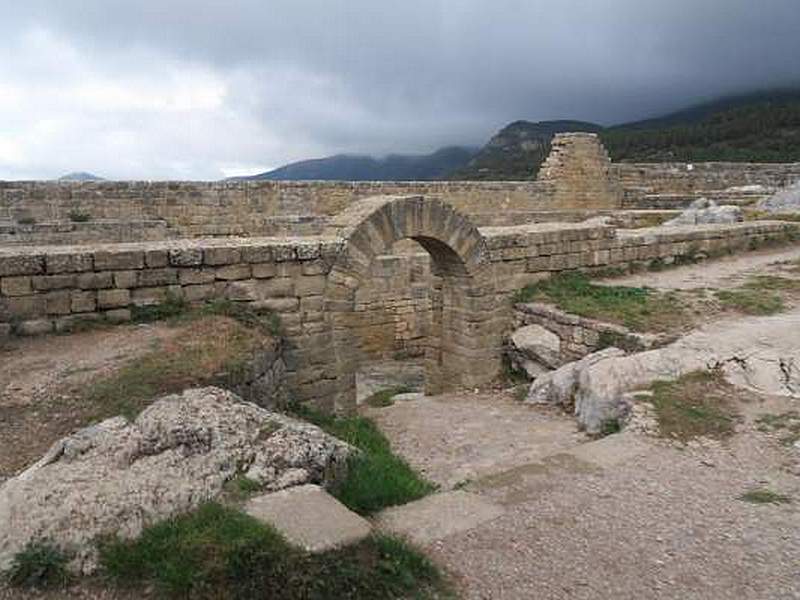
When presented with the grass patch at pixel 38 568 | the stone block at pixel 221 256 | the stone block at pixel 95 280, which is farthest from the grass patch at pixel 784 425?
the stone block at pixel 95 280

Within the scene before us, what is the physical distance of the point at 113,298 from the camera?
22.0ft

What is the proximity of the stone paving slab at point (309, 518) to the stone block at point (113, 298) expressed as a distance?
3.92 metres

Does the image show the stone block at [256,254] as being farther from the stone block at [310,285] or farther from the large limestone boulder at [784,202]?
the large limestone boulder at [784,202]

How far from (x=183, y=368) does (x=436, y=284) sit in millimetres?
5221

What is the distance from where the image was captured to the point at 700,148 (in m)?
41.0

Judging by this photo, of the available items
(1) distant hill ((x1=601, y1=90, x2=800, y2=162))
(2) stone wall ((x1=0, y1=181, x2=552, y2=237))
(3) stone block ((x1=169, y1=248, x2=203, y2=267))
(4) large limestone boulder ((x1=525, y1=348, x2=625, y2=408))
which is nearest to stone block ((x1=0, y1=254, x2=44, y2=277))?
(3) stone block ((x1=169, y1=248, x2=203, y2=267))

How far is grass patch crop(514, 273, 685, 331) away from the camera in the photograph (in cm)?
859

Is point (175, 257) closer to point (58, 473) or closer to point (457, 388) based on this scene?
point (58, 473)

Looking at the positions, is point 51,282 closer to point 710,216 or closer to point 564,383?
point 564,383

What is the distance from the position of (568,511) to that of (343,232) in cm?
463

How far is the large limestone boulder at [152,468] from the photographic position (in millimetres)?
3182

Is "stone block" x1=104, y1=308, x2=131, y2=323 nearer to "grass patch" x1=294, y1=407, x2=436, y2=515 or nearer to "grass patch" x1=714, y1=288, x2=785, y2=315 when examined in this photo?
"grass patch" x1=294, y1=407, x2=436, y2=515

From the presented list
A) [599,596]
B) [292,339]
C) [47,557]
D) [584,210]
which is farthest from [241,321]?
[584,210]

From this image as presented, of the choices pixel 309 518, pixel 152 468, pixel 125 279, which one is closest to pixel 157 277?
pixel 125 279
